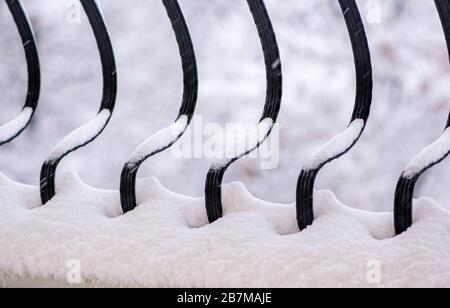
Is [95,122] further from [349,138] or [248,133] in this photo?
[349,138]

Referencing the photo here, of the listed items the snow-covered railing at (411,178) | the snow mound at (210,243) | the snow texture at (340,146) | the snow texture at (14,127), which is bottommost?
the snow mound at (210,243)

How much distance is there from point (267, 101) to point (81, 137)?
1.44 ft

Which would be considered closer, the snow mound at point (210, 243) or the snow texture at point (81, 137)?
the snow mound at point (210, 243)

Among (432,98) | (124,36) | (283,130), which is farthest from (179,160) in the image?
(432,98)

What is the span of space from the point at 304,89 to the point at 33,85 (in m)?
0.92

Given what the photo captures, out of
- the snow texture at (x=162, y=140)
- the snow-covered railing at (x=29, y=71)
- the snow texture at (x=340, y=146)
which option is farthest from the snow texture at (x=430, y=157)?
the snow-covered railing at (x=29, y=71)

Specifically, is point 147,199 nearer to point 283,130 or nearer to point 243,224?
point 243,224

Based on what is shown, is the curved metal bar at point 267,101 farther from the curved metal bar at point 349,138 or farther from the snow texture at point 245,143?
the curved metal bar at point 349,138

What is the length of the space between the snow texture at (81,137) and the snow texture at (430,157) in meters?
0.68

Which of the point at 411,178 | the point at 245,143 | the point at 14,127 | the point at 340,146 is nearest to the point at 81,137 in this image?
the point at 14,127

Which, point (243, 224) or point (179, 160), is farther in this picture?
point (179, 160)

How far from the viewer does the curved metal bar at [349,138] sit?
1.22 meters

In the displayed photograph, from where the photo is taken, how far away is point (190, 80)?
1337 mm

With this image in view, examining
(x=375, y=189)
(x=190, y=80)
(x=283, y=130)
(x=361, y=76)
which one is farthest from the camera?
(x=283, y=130)
